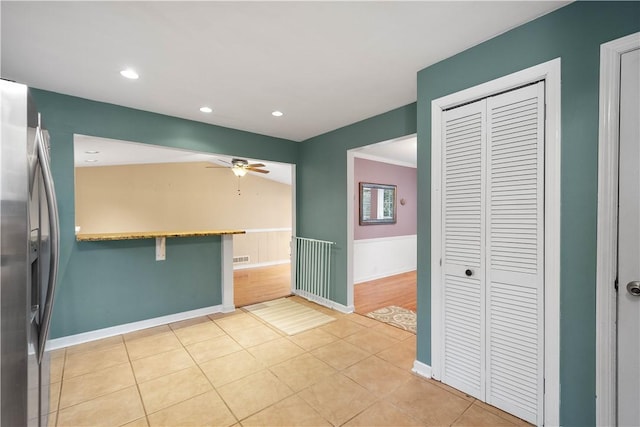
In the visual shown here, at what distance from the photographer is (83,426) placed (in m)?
1.76

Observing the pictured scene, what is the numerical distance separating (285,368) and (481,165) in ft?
7.32

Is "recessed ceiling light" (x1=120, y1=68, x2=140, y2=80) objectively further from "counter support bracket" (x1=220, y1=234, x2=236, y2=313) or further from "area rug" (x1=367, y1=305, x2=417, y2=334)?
"area rug" (x1=367, y1=305, x2=417, y2=334)

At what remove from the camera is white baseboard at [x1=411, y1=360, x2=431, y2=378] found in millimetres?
2266

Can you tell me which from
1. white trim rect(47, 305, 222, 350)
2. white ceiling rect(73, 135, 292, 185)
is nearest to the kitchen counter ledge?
white trim rect(47, 305, 222, 350)

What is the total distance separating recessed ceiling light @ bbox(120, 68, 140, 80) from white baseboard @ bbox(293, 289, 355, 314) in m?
3.36

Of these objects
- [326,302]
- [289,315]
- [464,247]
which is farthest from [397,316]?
[464,247]

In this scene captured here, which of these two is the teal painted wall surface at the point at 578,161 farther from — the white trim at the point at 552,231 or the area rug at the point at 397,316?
the area rug at the point at 397,316

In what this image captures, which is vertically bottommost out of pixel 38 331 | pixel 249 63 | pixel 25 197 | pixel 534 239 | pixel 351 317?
pixel 351 317

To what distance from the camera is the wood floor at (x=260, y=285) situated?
4505 mm

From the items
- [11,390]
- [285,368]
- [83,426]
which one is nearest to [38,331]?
[11,390]

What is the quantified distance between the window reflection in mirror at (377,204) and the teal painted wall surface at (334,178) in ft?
3.96

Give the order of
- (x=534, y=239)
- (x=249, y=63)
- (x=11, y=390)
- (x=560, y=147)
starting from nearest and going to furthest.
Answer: (x=11, y=390) < (x=560, y=147) < (x=534, y=239) < (x=249, y=63)

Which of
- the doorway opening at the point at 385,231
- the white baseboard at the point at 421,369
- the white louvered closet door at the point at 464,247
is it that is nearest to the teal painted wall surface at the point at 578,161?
the white louvered closet door at the point at 464,247

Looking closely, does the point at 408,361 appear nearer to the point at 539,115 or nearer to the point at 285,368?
the point at 285,368
